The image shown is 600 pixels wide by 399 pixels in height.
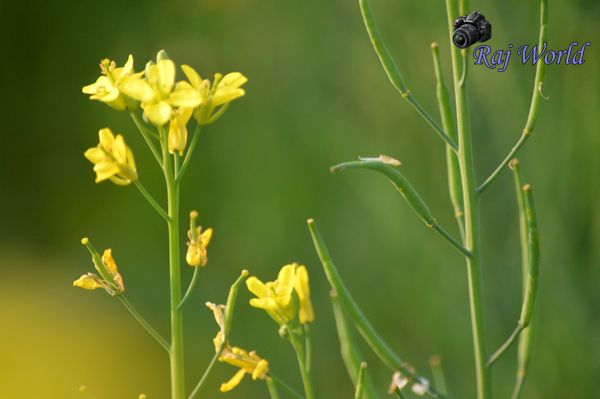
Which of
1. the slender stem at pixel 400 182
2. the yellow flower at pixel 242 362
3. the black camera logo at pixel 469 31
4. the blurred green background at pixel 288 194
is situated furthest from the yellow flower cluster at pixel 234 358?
the blurred green background at pixel 288 194

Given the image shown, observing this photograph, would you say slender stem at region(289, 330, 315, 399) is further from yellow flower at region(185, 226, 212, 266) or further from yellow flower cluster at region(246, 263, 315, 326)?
yellow flower at region(185, 226, 212, 266)

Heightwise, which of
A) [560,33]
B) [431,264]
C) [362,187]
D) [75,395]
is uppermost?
[560,33]

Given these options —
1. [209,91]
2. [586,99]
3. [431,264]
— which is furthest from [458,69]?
[431,264]

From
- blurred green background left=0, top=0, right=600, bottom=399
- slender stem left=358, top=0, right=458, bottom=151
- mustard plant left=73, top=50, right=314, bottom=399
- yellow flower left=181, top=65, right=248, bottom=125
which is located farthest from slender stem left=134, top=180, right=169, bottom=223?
blurred green background left=0, top=0, right=600, bottom=399

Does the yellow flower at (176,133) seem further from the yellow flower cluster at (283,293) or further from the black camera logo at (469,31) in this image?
the black camera logo at (469,31)

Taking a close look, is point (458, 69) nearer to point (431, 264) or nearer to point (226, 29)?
point (431, 264)
